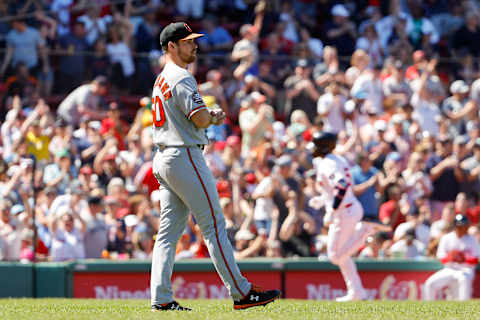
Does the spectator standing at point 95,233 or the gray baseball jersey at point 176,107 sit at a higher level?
the gray baseball jersey at point 176,107

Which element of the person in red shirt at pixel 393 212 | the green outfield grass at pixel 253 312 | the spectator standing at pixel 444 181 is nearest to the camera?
the green outfield grass at pixel 253 312

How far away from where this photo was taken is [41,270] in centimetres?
1188

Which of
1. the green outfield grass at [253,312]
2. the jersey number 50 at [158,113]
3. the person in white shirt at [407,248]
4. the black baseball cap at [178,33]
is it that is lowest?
the person in white shirt at [407,248]

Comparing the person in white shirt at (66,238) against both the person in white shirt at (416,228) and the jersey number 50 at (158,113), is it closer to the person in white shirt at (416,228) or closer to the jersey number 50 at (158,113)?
the person in white shirt at (416,228)

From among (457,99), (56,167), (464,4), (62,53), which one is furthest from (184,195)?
(464,4)

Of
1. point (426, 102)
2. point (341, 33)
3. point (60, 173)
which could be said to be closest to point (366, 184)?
point (426, 102)

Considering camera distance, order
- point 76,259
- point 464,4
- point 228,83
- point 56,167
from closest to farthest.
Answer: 1. point 76,259
2. point 56,167
3. point 228,83
4. point 464,4

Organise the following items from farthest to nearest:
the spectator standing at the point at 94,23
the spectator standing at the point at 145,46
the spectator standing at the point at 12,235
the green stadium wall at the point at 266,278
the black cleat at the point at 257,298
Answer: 1. the spectator standing at the point at 94,23
2. the spectator standing at the point at 145,46
3. the spectator standing at the point at 12,235
4. the green stadium wall at the point at 266,278
5. the black cleat at the point at 257,298

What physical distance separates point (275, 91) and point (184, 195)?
33.4ft

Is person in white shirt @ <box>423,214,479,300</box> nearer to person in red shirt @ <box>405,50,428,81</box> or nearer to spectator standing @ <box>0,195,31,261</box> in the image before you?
spectator standing @ <box>0,195,31,261</box>

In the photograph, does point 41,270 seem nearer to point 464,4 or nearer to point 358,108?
point 358,108

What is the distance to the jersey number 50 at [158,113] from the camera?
22.8ft

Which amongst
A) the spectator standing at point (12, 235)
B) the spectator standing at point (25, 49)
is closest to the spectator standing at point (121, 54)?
the spectator standing at point (25, 49)

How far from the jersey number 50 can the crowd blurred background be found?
17.5 ft
